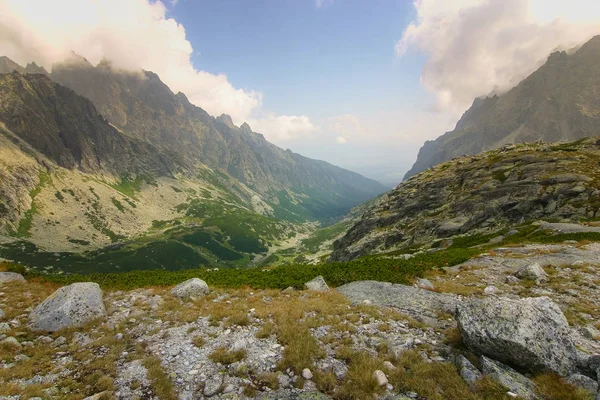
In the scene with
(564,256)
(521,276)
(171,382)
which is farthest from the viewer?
(564,256)

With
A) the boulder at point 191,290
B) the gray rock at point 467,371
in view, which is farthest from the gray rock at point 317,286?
the gray rock at point 467,371

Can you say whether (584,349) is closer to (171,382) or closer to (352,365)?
(352,365)

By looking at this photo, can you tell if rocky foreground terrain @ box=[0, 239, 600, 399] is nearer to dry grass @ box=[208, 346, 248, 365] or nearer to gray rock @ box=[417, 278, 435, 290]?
dry grass @ box=[208, 346, 248, 365]

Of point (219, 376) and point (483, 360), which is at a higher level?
point (483, 360)

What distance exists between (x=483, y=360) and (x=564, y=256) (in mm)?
25220

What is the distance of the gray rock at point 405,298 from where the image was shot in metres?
16.0

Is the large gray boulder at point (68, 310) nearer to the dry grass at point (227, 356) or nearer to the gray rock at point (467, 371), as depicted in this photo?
the dry grass at point (227, 356)

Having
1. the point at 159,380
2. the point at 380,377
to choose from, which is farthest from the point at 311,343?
the point at 159,380

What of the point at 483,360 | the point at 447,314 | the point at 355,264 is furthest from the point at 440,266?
the point at 483,360

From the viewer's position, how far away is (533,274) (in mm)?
21000

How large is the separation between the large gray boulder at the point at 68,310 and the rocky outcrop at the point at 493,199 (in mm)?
60588

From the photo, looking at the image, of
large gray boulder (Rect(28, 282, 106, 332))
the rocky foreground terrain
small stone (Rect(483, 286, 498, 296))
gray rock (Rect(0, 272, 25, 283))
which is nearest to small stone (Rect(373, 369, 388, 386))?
the rocky foreground terrain

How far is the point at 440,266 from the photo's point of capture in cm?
2791

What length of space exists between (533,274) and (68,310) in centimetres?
3190
